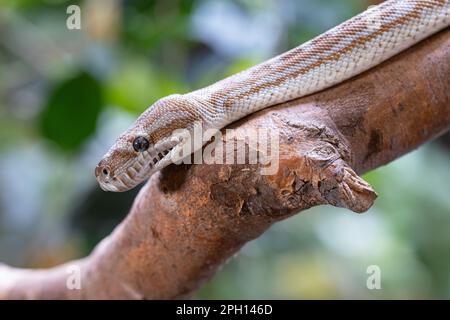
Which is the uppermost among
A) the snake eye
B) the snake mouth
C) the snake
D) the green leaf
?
the green leaf

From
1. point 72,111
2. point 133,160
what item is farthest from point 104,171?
point 72,111

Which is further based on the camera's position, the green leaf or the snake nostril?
the green leaf

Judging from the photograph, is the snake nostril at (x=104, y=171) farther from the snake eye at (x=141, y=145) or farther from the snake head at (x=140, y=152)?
the snake eye at (x=141, y=145)

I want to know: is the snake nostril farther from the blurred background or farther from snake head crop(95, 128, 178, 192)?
the blurred background

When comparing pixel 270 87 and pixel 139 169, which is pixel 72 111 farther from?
pixel 270 87

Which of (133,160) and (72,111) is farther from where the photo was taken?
(72,111)

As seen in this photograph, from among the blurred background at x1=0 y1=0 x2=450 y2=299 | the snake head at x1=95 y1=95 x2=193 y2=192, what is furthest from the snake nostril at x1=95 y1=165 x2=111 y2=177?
the blurred background at x1=0 y1=0 x2=450 y2=299

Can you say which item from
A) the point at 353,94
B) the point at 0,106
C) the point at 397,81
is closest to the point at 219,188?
the point at 353,94
